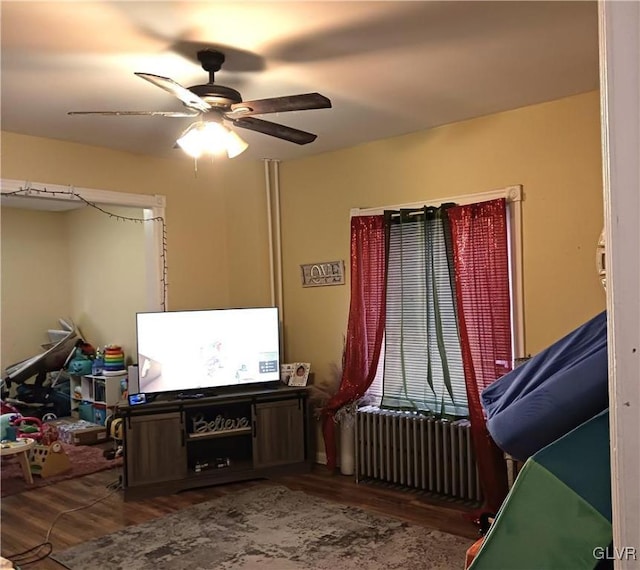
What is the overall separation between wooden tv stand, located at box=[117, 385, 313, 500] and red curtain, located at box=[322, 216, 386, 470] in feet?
1.24

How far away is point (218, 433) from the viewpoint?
4637 mm

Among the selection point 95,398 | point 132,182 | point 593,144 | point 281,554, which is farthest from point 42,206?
point 593,144

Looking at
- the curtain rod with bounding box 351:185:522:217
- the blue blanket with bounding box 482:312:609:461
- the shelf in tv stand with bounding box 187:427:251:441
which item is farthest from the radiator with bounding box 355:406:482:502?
the blue blanket with bounding box 482:312:609:461

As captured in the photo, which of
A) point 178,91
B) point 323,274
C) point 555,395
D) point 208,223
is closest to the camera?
point 555,395

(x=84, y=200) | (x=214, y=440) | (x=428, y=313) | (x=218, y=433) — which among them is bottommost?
(x=214, y=440)

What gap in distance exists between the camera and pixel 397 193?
4.62 m

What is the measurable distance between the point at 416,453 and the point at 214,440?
169 cm

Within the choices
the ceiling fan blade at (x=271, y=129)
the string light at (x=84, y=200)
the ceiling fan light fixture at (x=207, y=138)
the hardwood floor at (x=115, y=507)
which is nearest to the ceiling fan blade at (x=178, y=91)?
the ceiling fan light fixture at (x=207, y=138)

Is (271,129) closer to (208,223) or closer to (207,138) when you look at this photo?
(207,138)

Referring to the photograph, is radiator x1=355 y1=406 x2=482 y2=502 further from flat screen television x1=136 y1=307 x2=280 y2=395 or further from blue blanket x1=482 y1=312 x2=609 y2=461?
blue blanket x1=482 y1=312 x2=609 y2=461

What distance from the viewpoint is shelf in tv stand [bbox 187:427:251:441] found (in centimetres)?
456

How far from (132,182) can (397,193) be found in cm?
Result: 220

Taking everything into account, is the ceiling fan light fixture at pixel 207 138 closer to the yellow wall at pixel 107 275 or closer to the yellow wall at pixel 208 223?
the yellow wall at pixel 208 223

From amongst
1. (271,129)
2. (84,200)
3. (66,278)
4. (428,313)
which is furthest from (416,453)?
(66,278)
